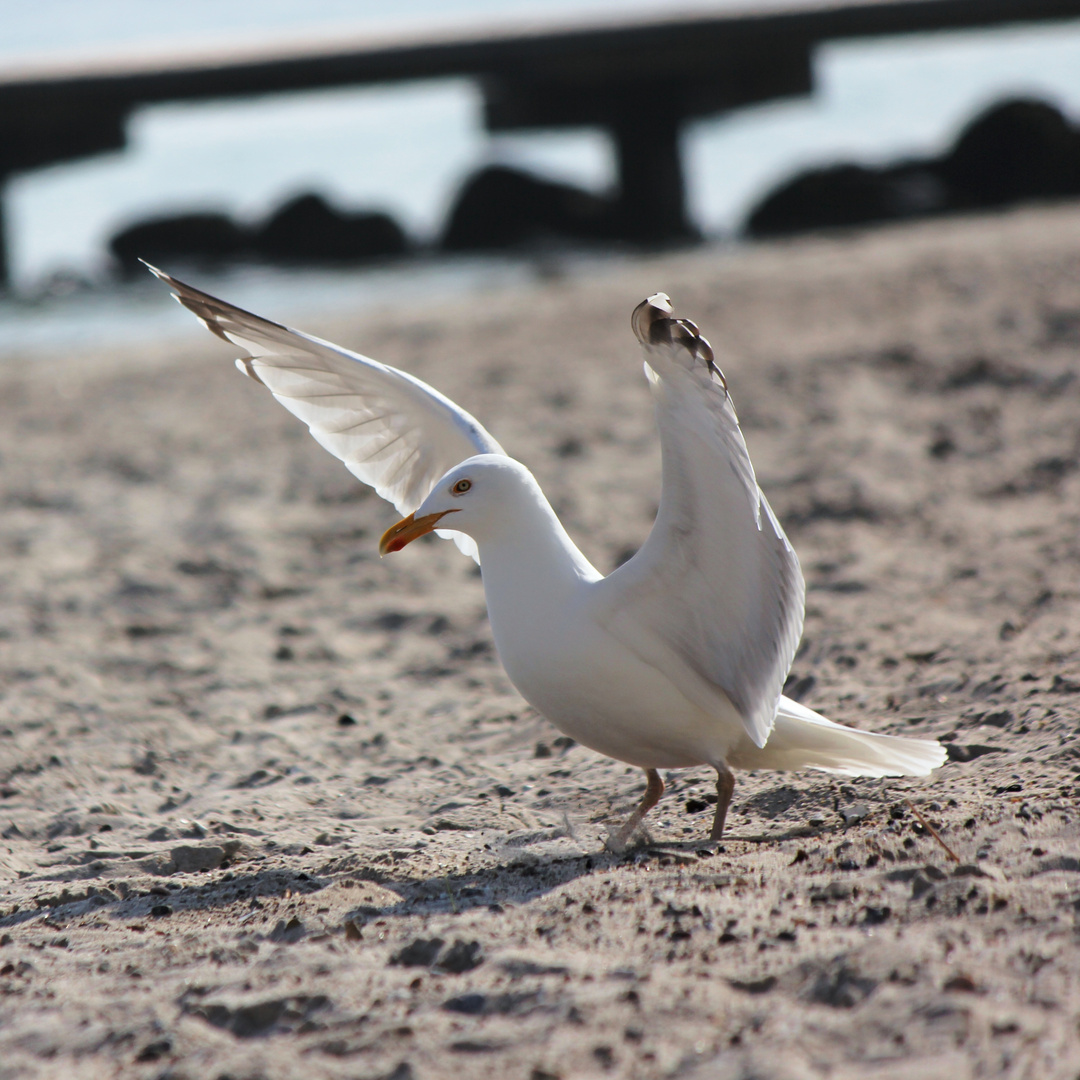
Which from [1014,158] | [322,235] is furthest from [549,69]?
[1014,158]

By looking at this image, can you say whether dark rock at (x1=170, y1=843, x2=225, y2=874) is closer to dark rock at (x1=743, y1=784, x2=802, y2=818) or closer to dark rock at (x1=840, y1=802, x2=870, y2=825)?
dark rock at (x1=743, y1=784, x2=802, y2=818)

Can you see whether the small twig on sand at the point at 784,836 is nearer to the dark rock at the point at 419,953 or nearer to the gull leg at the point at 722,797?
the gull leg at the point at 722,797

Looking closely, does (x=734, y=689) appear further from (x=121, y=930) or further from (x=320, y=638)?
(x=320, y=638)

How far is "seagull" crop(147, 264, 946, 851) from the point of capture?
9.45 feet

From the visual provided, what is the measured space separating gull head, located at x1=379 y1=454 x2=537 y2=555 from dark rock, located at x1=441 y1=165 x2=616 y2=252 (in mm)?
15706

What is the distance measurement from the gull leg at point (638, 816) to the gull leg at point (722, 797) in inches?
6.4

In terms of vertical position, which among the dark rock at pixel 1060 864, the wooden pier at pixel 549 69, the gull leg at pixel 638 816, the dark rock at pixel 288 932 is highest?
the wooden pier at pixel 549 69

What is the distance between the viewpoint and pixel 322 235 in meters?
19.4

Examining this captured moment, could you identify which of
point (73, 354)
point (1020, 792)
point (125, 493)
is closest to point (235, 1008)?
point (1020, 792)

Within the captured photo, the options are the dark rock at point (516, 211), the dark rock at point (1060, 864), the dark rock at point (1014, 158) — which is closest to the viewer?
the dark rock at point (1060, 864)

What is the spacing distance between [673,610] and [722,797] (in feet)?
1.53

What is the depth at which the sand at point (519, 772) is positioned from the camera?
7.75 ft

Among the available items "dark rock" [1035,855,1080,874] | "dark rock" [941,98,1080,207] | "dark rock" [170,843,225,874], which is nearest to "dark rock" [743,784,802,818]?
"dark rock" [1035,855,1080,874]

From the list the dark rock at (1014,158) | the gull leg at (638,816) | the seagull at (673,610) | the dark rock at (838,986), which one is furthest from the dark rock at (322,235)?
the dark rock at (838,986)
